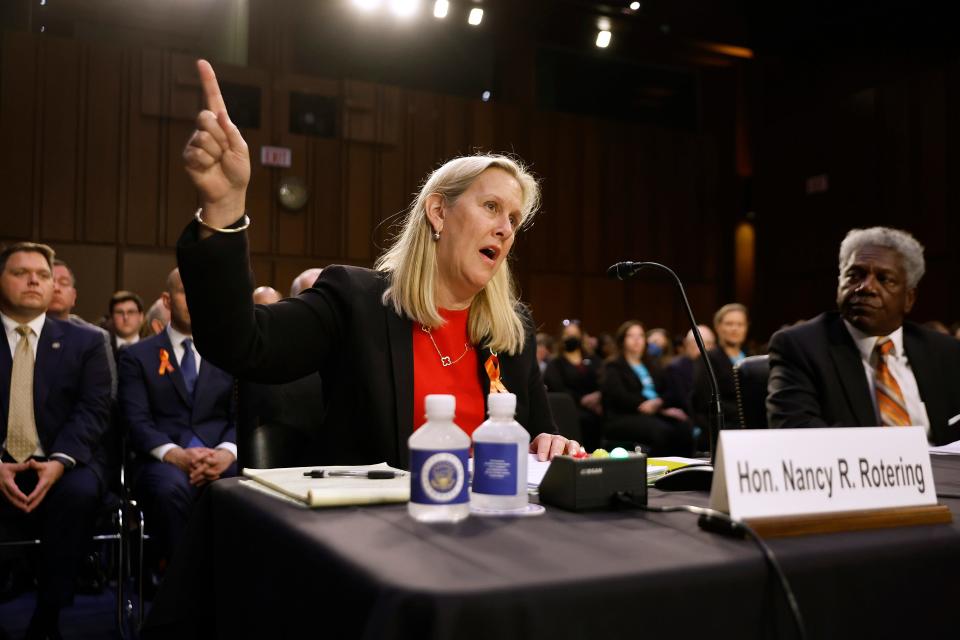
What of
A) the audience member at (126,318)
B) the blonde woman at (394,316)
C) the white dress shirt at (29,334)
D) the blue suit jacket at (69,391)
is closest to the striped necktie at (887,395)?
the blonde woman at (394,316)

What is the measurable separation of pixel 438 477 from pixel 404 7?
33.7 feet

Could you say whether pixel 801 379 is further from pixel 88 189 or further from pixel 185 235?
pixel 88 189

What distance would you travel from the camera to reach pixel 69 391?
11.3 ft

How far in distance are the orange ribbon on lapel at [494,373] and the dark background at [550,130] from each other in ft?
26.9

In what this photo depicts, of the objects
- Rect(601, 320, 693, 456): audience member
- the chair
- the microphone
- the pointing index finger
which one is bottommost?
the chair

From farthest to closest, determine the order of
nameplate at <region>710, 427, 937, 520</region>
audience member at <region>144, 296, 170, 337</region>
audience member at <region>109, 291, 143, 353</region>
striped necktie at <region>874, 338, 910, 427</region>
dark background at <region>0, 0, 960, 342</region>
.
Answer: dark background at <region>0, 0, 960, 342</region> → audience member at <region>109, 291, 143, 353</region> → audience member at <region>144, 296, 170, 337</region> → striped necktie at <region>874, 338, 910, 427</region> → nameplate at <region>710, 427, 937, 520</region>

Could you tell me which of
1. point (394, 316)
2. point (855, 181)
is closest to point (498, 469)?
point (394, 316)

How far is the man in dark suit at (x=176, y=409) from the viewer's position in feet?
11.6

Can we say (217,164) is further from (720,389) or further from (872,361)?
(720,389)

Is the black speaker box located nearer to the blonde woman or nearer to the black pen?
the black pen

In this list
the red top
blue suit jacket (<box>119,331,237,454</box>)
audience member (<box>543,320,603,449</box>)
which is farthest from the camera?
audience member (<box>543,320,603,449</box>)

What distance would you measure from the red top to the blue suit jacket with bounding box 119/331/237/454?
211 centimetres

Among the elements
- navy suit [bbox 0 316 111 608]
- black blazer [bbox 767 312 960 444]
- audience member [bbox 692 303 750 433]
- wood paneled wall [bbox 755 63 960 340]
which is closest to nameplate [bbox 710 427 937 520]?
black blazer [bbox 767 312 960 444]

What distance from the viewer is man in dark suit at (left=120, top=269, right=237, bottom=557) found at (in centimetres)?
354
